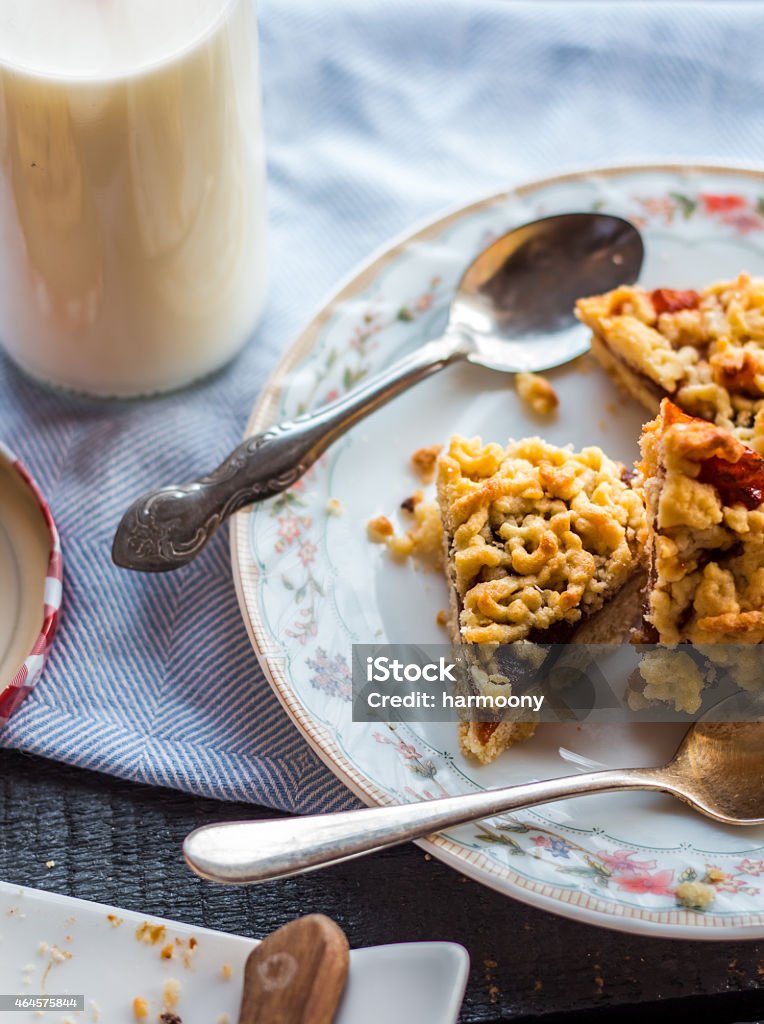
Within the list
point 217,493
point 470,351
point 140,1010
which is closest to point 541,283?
point 470,351

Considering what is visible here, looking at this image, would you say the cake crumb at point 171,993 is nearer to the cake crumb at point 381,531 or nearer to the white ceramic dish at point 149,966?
the white ceramic dish at point 149,966

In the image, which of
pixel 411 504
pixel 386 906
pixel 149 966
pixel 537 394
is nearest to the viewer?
pixel 149 966

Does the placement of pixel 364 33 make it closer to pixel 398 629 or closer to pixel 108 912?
pixel 398 629

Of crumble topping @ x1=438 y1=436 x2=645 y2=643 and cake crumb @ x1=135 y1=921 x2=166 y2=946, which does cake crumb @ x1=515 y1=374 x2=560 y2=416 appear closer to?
crumble topping @ x1=438 y1=436 x2=645 y2=643

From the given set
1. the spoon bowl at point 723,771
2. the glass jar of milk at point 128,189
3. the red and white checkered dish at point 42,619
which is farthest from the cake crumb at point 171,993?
the glass jar of milk at point 128,189

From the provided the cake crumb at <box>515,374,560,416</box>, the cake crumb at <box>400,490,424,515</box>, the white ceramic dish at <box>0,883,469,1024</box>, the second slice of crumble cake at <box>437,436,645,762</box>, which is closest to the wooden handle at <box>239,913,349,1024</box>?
the white ceramic dish at <box>0,883,469,1024</box>

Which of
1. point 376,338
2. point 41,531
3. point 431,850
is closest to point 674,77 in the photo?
point 376,338

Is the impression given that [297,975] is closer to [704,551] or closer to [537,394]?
[704,551]
